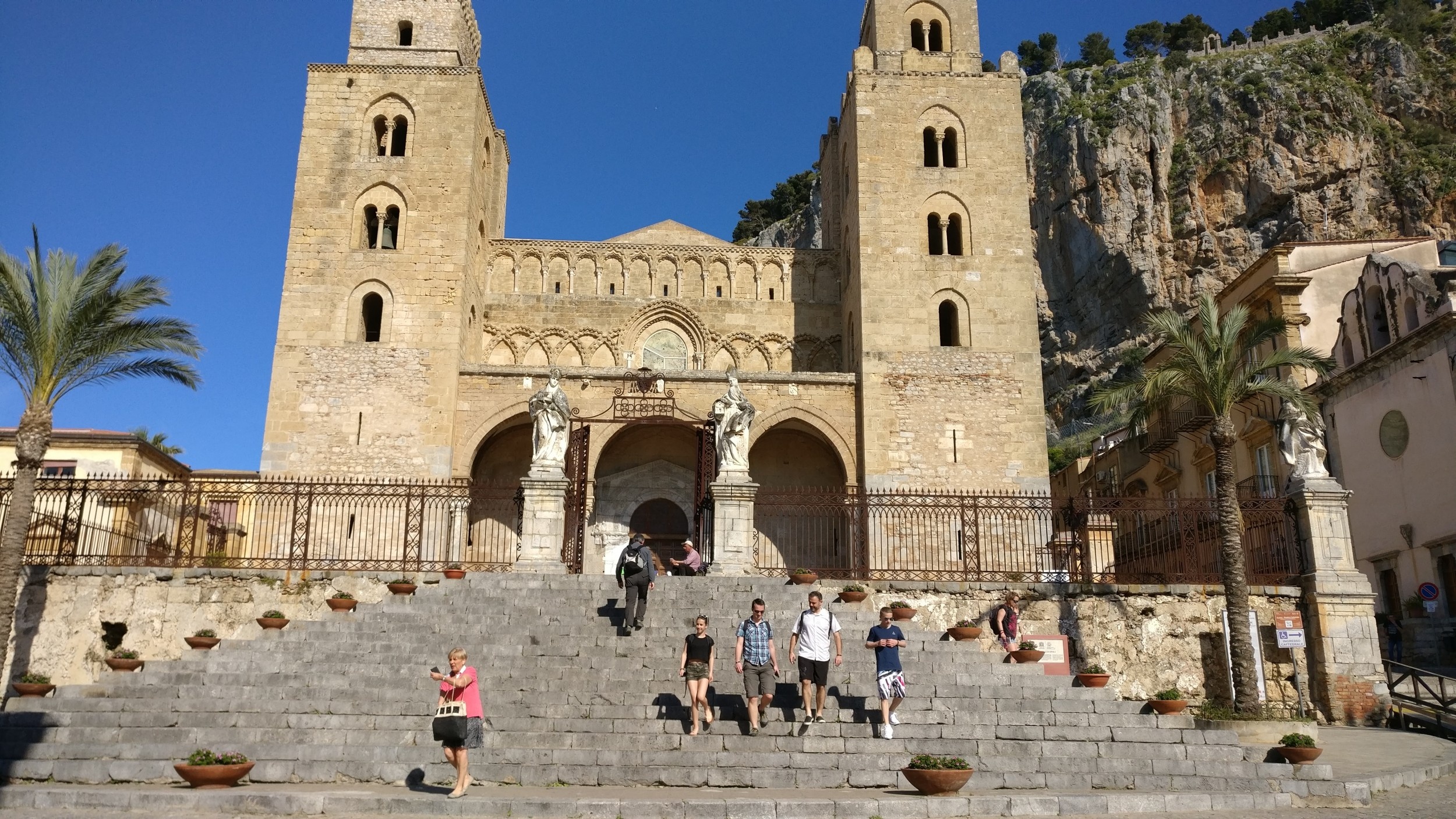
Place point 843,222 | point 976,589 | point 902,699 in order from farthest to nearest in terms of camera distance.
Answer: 1. point 843,222
2. point 976,589
3. point 902,699

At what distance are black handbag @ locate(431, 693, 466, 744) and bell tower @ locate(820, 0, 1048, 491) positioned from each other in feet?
54.2

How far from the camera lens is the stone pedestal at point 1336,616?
1523cm

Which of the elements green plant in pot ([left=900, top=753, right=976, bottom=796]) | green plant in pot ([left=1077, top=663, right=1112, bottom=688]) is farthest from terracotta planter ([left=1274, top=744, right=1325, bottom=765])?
green plant in pot ([left=900, top=753, right=976, bottom=796])

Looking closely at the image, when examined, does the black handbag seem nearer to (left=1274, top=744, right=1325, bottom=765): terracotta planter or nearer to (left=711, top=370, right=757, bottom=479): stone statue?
(left=1274, top=744, right=1325, bottom=765): terracotta planter

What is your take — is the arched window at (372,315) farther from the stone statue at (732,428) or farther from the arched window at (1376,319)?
the arched window at (1376,319)

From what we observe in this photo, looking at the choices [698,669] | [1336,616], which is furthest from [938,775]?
[1336,616]

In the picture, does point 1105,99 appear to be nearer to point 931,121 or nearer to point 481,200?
point 931,121

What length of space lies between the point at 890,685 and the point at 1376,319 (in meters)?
20.1

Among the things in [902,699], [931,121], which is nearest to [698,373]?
[931,121]

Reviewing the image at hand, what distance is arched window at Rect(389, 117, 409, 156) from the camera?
2719 centimetres

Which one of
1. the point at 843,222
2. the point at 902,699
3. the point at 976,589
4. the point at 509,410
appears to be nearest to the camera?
the point at 902,699

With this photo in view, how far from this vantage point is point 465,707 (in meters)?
8.78

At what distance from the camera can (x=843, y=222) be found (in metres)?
29.6

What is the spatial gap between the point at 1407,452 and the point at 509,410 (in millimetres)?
19410
